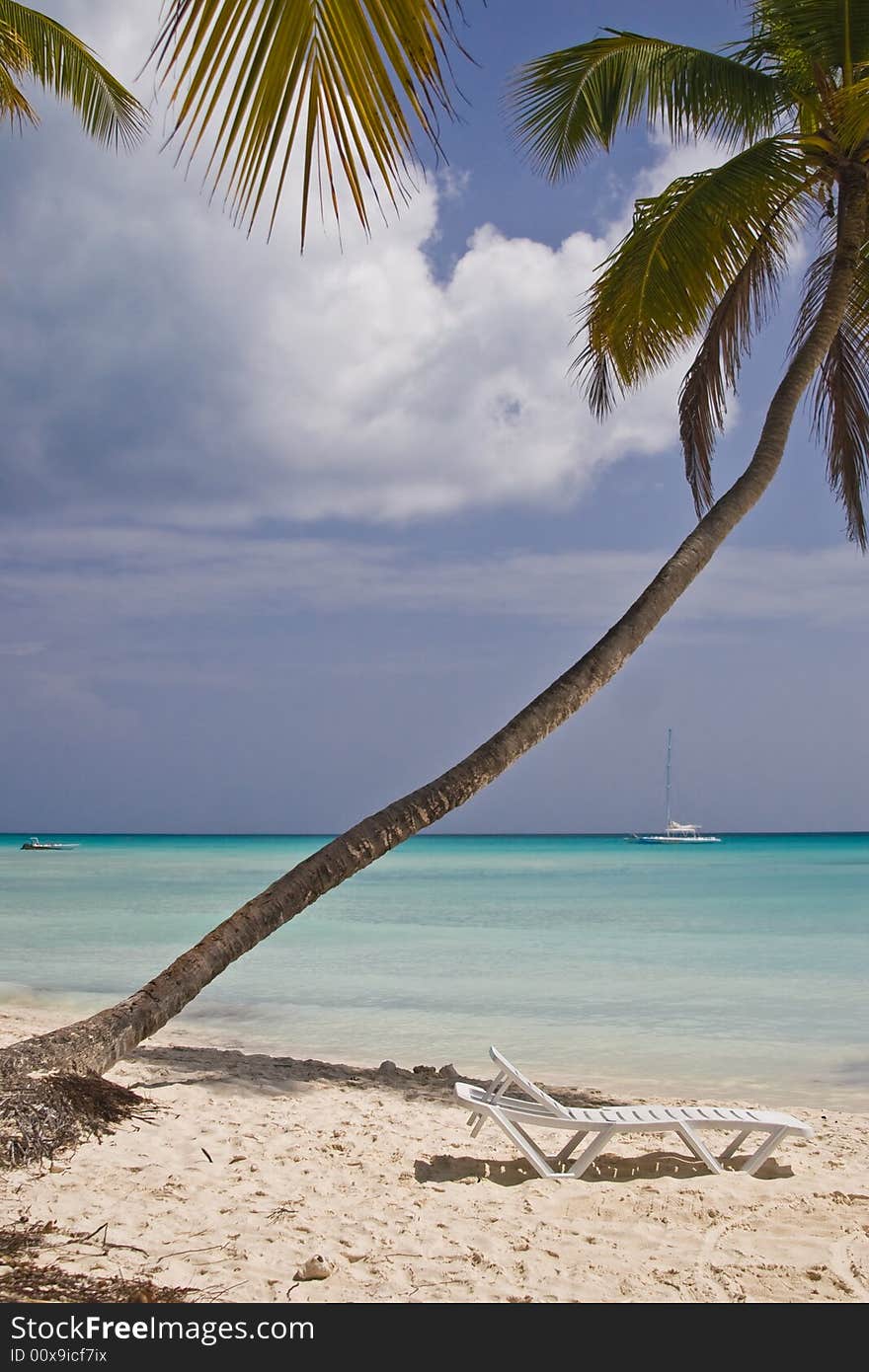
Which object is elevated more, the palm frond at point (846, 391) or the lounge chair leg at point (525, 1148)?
the palm frond at point (846, 391)

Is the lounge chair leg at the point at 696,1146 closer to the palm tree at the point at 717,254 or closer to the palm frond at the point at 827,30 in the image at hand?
the palm tree at the point at 717,254

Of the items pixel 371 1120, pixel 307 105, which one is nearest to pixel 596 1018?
pixel 371 1120

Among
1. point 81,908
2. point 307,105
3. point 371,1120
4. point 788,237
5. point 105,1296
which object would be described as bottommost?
point 81,908

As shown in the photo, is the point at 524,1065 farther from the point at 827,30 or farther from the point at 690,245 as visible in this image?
the point at 827,30

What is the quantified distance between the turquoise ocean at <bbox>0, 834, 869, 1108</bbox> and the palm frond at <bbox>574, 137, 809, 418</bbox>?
19.3 feet

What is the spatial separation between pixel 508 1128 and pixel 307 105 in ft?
13.7

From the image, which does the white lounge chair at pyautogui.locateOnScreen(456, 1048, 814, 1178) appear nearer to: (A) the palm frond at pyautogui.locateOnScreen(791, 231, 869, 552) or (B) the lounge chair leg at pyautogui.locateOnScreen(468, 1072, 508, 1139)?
(B) the lounge chair leg at pyautogui.locateOnScreen(468, 1072, 508, 1139)

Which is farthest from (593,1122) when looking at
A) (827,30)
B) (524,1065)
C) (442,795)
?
(827,30)

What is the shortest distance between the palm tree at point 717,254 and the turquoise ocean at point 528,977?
478cm

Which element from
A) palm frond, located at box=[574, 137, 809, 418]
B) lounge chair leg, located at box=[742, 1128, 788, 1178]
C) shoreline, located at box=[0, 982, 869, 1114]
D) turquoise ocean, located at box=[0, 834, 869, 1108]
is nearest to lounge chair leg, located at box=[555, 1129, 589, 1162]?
lounge chair leg, located at box=[742, 1128, 788, 1178]

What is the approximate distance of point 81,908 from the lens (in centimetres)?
2588

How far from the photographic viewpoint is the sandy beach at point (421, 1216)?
372cm

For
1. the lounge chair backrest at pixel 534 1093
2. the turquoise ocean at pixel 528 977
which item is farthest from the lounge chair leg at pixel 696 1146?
the turquoise ocean at pixel 528 977
